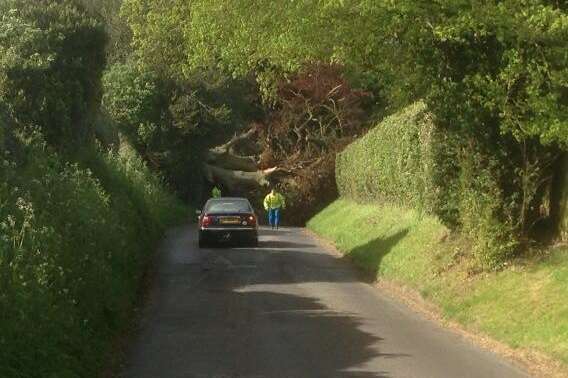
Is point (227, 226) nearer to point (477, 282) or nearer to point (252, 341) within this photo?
point (477, 282)

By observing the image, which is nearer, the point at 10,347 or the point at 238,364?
the point at 10,347

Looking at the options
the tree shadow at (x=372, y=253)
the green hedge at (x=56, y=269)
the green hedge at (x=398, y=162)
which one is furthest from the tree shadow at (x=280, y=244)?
the green hedge at (x=56, y=269)

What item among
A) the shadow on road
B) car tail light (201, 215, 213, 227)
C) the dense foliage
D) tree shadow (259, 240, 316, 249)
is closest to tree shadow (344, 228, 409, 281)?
the shadow on road

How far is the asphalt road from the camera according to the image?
11.3 m

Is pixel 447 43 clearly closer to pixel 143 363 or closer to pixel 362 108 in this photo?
pixel 143 363

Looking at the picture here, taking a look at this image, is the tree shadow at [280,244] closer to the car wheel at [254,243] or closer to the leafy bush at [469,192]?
the car wheel at [254,243]

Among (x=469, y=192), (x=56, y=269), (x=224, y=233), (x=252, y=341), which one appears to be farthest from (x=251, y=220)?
(x=56, y=269)

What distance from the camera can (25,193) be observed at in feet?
39.4

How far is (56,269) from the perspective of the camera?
35.5 ft

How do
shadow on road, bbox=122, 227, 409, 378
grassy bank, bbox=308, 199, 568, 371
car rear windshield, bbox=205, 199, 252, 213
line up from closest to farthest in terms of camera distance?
1. shadow on road, bbox=122, 227, 409, 378
2. grassy bank, bbox=308, 199, 568, 371
3. car rear windshield, bbox=205, 199, 252, 213

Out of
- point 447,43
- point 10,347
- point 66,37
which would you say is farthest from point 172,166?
point 10,347

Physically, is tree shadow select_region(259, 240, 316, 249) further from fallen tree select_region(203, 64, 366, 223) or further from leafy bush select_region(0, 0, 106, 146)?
fallen tree select_region(203, 64, 366, 223)

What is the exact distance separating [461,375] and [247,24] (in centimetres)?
964

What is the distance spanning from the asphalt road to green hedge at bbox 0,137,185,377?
30.7 inches
